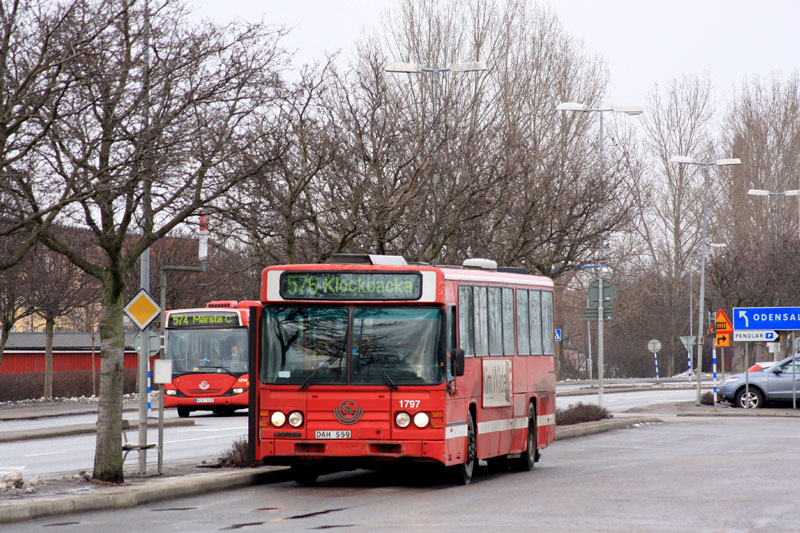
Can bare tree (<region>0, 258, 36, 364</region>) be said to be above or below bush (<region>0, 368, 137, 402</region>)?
above

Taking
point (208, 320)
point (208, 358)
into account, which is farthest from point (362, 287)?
point (208, 320)

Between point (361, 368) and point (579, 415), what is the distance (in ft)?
51.8

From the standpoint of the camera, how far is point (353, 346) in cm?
1597

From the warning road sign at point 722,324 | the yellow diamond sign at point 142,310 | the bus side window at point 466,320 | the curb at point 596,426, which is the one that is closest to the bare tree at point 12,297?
the curb at point 596,426

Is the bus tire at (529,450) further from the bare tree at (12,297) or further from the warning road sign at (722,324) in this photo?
the bare tree at (12,297)

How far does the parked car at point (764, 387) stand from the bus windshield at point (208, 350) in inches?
578

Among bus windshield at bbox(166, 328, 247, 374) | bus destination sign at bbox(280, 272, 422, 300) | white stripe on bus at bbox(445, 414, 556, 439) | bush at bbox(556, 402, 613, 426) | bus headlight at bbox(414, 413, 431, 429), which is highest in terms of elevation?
bus destination sign at bbox(280, 272, 422, 300)

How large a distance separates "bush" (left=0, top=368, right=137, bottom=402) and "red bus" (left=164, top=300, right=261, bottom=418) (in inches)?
393

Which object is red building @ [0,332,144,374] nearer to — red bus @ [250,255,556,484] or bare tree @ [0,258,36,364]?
bare tree @ [0,258,36,364]

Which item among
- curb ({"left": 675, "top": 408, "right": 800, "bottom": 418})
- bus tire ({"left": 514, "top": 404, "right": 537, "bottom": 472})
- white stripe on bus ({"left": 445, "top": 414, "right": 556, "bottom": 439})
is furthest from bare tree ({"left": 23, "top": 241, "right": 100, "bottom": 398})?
bus tire ({"left": 514, "top": 404, "right": 537, "bottom": 472})

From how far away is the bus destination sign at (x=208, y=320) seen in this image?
3769 cm

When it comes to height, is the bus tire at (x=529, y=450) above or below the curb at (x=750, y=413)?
above

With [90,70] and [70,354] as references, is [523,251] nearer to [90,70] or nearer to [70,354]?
[90,70]

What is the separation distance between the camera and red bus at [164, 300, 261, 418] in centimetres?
3703
